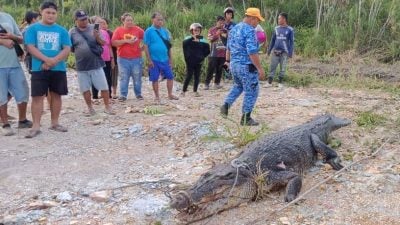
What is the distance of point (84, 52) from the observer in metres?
6.76

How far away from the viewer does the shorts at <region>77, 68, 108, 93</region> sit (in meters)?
6.83

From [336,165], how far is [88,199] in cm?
224

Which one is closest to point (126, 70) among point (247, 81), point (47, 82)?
point (47, 82)

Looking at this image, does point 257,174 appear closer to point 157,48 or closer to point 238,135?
point 238,135

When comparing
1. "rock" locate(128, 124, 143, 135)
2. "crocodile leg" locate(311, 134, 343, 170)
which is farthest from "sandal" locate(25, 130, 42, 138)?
"crocodile leg" locate(311, 134, 343, 170)

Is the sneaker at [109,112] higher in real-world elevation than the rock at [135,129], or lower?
higher

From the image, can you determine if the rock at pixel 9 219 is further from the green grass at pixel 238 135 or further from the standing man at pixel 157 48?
the standing man at pixel 157 48

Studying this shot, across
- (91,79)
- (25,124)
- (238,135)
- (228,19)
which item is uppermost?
→ (228,19)

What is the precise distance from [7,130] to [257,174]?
3369 mm

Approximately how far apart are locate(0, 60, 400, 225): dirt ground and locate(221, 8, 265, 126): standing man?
1.26ft

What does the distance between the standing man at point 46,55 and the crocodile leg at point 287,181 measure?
289 cm

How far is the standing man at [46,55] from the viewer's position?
582 cm

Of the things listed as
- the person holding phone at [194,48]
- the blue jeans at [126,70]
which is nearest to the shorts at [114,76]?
the blue jeans at [126,70]

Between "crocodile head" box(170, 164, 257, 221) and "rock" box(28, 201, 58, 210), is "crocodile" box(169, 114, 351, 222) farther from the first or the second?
"rock" box(28, 201, 58, 210)
